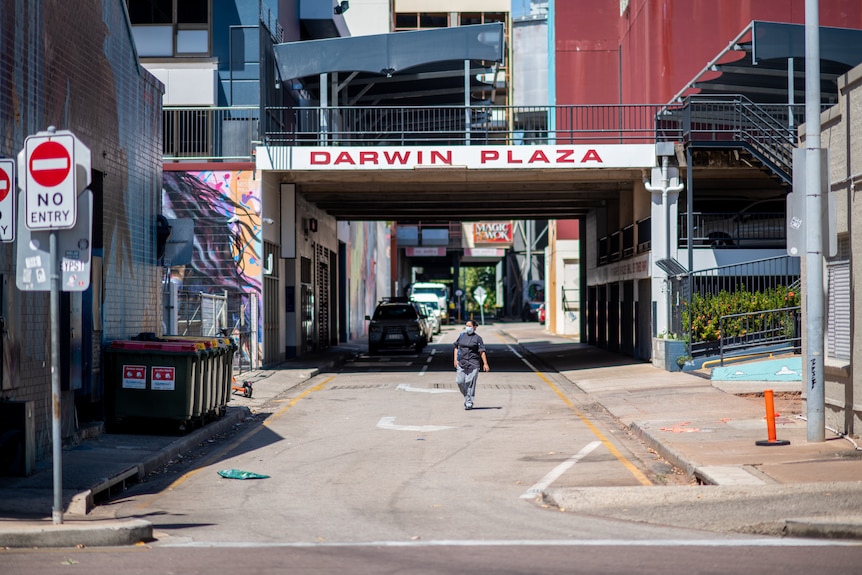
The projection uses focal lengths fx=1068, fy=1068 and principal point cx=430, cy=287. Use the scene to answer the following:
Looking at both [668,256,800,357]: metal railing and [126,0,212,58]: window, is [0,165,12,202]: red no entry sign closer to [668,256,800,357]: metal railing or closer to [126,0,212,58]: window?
[668,256,800,357]: metal railing

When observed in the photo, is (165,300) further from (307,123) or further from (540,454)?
(307,123)

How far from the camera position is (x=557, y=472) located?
1159 centimetres

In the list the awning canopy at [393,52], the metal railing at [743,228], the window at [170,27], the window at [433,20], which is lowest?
the metal railing at [743,228]

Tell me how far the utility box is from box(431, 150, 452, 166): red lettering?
16.3m

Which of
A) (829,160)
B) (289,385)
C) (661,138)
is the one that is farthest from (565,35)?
(829,160)

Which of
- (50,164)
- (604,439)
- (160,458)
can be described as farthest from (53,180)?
(604,439)

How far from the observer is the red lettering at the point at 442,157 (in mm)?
26156

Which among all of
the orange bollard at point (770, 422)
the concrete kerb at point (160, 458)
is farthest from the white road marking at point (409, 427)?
the orange bollard at point (770, 422)

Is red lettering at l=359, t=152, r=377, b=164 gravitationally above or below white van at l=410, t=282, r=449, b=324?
above

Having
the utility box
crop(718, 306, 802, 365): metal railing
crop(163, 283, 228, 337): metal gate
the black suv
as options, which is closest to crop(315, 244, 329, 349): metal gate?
the black suv

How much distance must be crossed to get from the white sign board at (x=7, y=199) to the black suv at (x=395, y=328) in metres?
25.6

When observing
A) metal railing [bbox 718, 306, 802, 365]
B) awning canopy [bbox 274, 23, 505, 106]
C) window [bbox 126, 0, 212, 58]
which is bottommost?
metal railing [bbox 718, 306, 802, 365]

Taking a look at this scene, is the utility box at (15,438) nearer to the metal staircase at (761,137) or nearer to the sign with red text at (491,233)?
the metal staircase at (761,137)

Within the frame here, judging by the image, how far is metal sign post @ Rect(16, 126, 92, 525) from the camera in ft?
27.8
